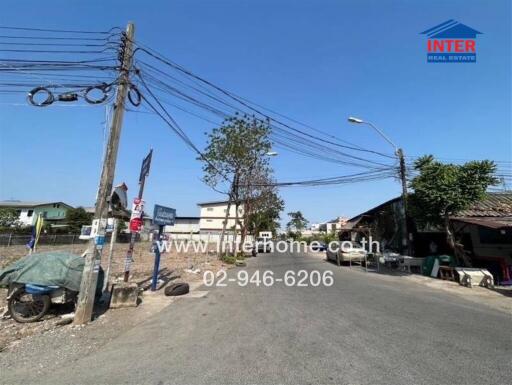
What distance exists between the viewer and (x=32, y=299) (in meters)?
7.25

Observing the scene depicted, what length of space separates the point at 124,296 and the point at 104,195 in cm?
290

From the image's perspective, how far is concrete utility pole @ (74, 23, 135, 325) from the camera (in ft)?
23.2

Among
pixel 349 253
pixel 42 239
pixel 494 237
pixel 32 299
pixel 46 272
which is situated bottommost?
pixel 32 299

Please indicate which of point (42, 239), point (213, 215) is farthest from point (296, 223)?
point (42, 239)

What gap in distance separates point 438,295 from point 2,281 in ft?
41.1

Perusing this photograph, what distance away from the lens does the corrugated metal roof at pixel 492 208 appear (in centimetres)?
1738

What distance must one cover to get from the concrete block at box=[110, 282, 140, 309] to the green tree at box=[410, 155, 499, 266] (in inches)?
490

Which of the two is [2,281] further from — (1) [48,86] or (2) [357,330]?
(2) [357,330]

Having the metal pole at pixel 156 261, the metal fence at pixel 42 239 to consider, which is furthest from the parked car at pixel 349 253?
the metal fence at pixel 42 239

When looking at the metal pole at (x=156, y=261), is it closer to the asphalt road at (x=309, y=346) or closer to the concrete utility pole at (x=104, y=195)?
the asphalt road at (x=309, y=346)

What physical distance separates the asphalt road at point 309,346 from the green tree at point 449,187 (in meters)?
5.99

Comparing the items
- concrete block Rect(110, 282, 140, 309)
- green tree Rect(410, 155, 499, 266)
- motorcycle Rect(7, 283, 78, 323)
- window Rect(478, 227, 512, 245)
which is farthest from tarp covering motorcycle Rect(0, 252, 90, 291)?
window Rect(478, 227, 512, 245)

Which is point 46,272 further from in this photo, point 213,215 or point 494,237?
point 213,215

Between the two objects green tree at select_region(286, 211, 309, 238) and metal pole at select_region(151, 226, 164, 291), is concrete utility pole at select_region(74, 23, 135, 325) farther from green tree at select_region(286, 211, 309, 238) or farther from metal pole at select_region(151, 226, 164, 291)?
green tree at select_region(286, 211, 309, 238)
